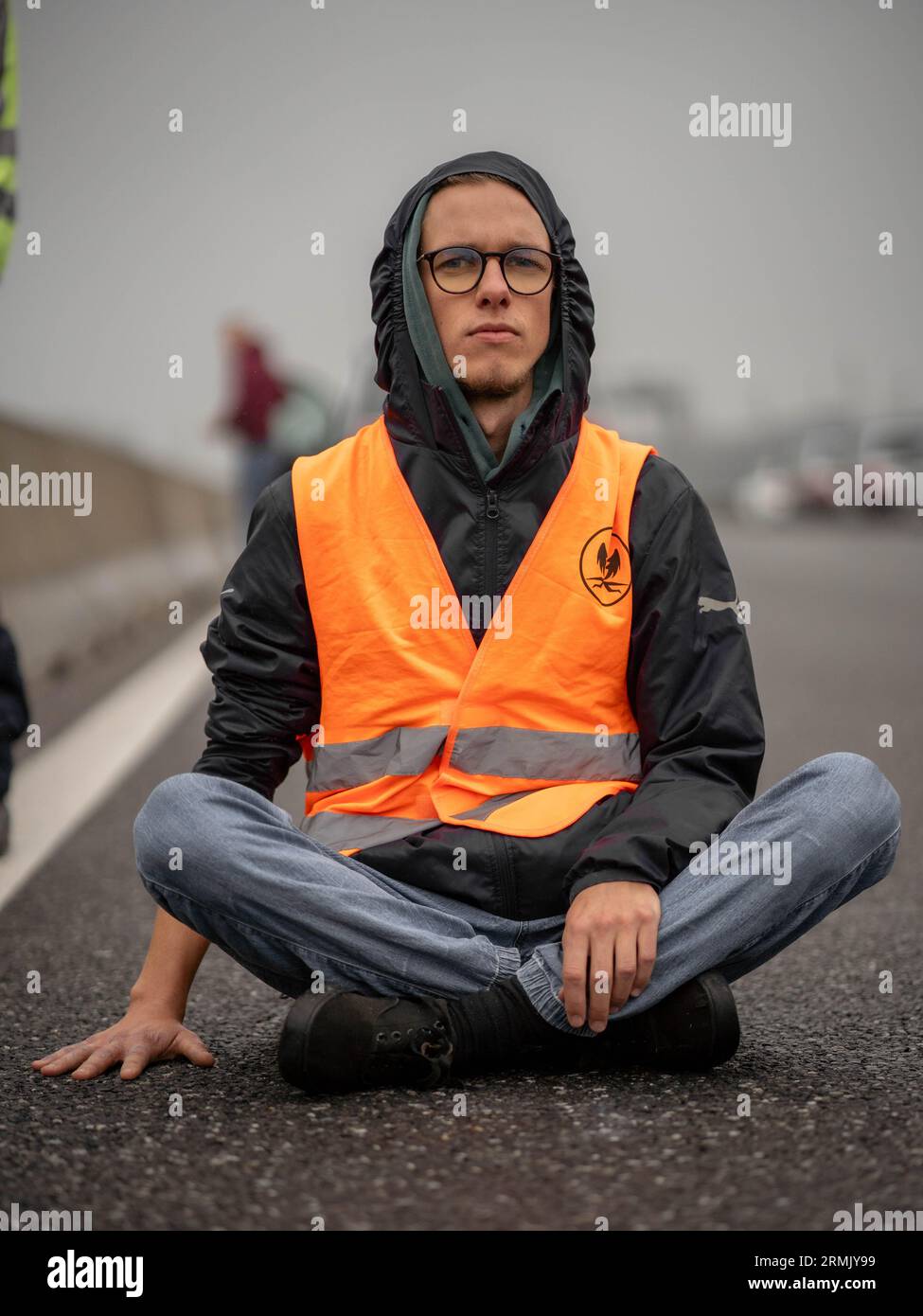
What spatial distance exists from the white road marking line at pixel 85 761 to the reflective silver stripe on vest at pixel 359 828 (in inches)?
65.0

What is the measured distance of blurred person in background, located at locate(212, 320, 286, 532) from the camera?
14.0 metres

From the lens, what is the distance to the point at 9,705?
16.2ft

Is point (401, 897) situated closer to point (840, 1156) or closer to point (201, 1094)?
point (201, 1094)

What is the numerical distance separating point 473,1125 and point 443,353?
1470 mm

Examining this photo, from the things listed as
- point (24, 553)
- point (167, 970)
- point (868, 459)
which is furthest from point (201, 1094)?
point (868, 459)

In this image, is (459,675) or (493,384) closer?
(459,675)

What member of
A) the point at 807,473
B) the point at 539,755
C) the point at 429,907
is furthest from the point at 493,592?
the point at 807,473

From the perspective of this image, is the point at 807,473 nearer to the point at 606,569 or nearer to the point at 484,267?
the point at 484,267

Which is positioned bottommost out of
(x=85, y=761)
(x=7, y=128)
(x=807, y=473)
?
(x=85, y=761)

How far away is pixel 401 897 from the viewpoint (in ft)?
10.6

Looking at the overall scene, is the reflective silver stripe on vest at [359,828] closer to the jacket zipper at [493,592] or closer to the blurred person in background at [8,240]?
the jacket zipper at [493,592]

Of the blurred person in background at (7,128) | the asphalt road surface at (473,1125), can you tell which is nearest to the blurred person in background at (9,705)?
the asphalt road surface at (473,1125)

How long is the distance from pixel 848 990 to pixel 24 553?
576cm

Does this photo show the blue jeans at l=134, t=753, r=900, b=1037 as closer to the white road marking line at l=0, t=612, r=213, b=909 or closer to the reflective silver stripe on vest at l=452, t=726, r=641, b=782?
the reflective silver stripe on vest at l=452, t=726, r=641, b=782
